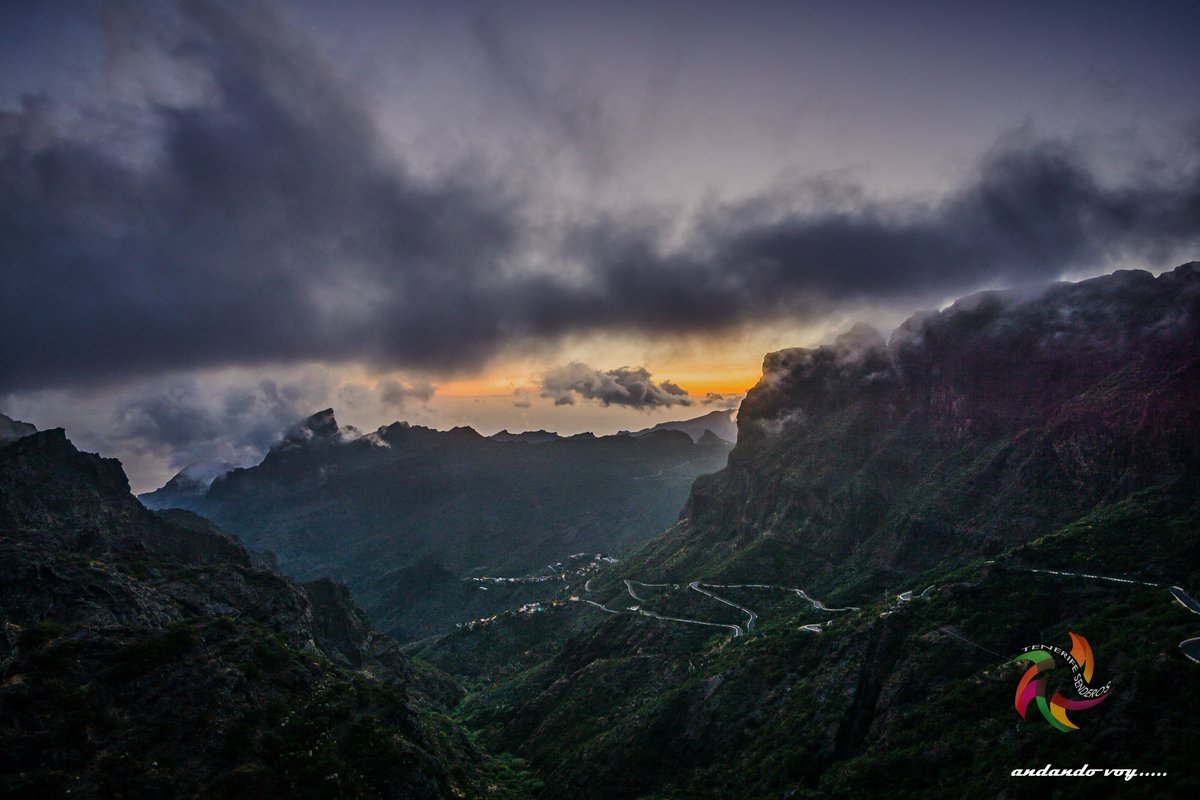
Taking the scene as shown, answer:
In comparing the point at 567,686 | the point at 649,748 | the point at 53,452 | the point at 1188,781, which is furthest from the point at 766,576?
the point at 53,452

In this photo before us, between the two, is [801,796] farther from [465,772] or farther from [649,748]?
[465,772]

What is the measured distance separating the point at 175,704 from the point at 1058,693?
343ft

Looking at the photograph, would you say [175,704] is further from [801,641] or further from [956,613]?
[956,613]

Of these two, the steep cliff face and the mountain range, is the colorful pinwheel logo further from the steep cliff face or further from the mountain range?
the steep cliff face

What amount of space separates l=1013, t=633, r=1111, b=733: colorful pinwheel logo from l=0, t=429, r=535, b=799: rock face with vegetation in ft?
245

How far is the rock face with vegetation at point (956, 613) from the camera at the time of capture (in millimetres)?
68375

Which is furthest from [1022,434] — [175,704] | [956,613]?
[175,704]

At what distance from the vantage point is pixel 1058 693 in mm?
68375

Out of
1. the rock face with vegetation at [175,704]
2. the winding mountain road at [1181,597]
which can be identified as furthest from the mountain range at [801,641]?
the winding mountain road at [1181,597]

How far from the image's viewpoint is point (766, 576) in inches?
6900

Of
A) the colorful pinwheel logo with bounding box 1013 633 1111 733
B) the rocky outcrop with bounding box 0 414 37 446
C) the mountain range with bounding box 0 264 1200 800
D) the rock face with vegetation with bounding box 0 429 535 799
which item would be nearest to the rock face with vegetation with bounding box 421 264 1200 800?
the mountain range with bounding box 0 264 1200 800

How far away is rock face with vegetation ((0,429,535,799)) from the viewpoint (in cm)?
5719

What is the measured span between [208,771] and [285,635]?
59.7m

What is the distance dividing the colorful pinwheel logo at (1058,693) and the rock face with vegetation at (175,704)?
74.6 meters
